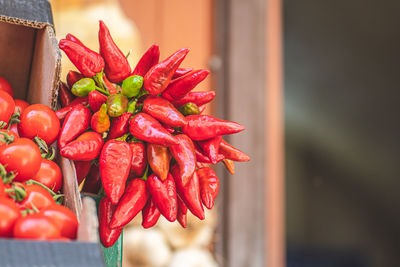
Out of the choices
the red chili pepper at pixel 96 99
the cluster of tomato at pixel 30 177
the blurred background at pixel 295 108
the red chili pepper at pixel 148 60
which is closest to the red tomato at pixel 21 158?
the cluster of tomato at pixel 30 177

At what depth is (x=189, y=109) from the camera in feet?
2.43

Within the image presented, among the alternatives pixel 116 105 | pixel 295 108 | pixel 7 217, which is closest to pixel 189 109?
pixel 116 105

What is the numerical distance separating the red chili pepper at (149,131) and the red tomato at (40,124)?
0.13 meters

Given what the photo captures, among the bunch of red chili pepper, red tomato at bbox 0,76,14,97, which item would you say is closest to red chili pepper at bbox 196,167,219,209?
the bunch of red chili pepper

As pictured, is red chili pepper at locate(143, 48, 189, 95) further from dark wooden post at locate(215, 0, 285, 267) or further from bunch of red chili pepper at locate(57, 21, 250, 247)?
dark wooden post at locate(215, 0, 285, 267)

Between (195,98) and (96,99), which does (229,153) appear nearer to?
(195,98)

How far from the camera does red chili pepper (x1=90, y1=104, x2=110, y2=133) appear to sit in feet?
2.22

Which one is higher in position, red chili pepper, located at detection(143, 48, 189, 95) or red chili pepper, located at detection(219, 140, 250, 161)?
red chili pepper, located at detection(143, 48, 189, 95)

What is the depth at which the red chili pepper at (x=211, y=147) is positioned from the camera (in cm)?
71

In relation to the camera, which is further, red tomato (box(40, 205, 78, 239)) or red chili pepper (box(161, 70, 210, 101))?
red chili pepper (box(161, 70, 210, 101))

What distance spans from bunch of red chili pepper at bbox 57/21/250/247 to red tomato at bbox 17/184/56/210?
0.26 feet

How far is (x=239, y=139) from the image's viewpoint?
2236 millimetres

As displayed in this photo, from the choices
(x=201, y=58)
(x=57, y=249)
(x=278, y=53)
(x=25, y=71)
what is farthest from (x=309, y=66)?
(x=57, y=249)

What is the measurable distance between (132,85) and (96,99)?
59mm
